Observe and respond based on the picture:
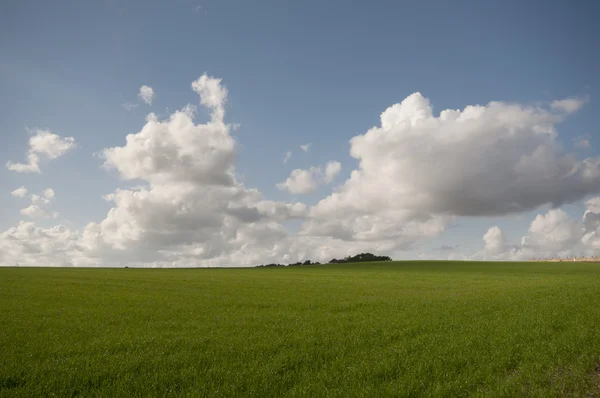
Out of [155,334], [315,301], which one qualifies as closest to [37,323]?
[155,334]

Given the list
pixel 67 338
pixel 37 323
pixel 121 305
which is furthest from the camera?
pixel 121 305

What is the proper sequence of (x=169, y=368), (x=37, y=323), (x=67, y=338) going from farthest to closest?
(x=37, y=323), (x=67, y=338), (x=169, y=368)

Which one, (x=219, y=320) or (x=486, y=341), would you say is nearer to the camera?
Answer: (x=486, y=341)

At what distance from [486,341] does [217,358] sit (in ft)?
31.0

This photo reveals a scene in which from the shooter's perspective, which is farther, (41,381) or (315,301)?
(315,301)

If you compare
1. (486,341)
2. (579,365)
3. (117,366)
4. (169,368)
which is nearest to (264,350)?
(169,368)

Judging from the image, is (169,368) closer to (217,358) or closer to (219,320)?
(217,358)

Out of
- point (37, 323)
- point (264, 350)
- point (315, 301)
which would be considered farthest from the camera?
point (315, 301)

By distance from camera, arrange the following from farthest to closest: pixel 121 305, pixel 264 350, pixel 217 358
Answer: pixel 121 305 → pixel 264 350 → pixel 217 358

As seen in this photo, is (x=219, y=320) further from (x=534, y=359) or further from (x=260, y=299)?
(x=534, y=359)

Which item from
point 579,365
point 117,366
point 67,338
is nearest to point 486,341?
point 579,365

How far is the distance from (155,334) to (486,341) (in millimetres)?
12668

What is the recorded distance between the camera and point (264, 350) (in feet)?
43.1

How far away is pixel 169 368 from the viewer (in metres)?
11.3
